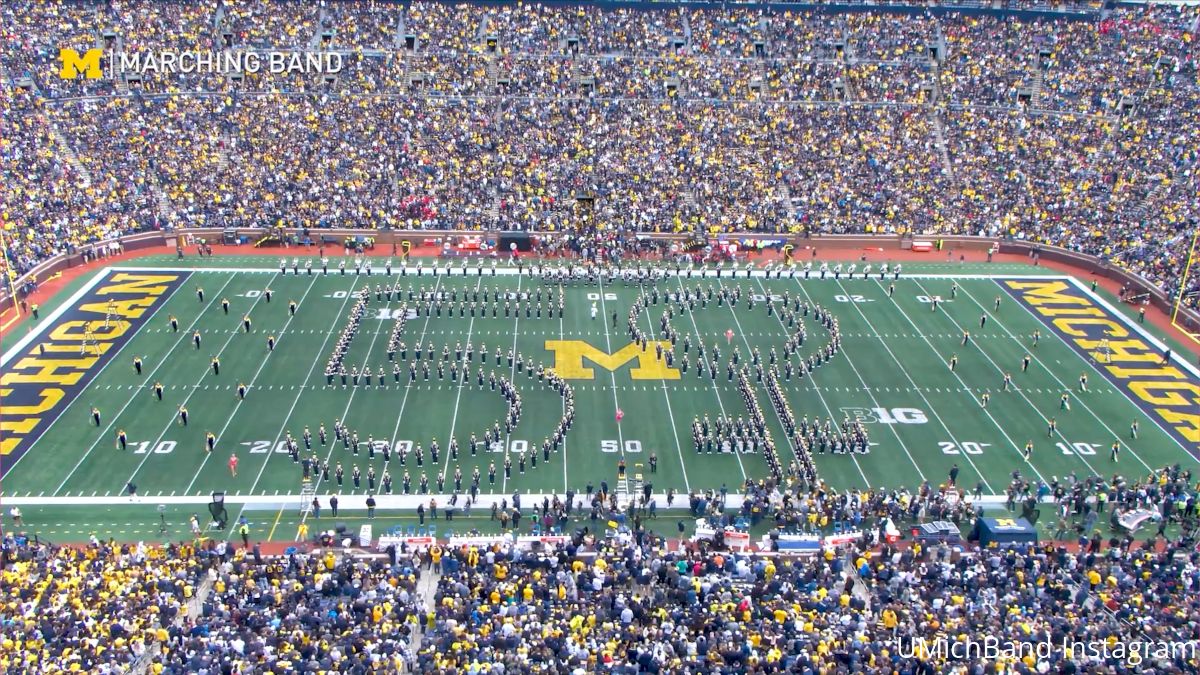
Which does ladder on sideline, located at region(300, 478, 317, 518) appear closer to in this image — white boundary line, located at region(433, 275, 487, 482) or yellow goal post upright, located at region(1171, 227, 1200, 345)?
white boundary line, located at region(433, 275, 487, 482)

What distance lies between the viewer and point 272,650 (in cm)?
1666

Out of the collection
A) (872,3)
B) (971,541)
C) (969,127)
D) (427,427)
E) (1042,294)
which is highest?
(872,3)

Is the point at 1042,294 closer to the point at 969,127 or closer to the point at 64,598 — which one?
the point at 969,127

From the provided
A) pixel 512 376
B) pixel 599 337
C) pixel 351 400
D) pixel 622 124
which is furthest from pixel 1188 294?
pixel 351 400

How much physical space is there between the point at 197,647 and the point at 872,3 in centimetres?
5246

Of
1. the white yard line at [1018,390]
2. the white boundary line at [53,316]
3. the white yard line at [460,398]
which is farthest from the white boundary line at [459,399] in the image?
the white yard line at [1018,390]

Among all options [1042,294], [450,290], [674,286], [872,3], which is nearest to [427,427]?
[450,290]

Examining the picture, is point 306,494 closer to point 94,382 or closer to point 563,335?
point 94,382

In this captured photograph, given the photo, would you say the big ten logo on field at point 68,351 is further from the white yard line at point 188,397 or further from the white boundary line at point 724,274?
the white yard line at point 188,397

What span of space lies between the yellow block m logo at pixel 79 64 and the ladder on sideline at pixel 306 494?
34.0 meters

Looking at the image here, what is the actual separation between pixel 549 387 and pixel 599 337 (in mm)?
4326

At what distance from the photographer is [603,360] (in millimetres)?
32562

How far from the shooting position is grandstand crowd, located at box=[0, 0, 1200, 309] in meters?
44.5

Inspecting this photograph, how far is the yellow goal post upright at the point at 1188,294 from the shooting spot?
117 ft
